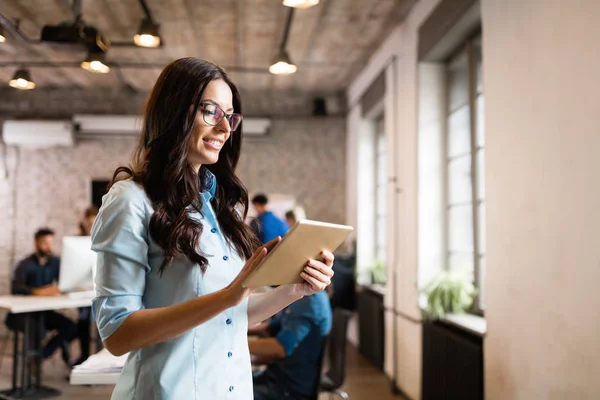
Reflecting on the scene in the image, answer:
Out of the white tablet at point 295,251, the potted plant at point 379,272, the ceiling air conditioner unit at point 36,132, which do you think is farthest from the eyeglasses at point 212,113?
the ceiling air conditioner unit at point 36,132

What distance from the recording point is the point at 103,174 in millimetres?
9102

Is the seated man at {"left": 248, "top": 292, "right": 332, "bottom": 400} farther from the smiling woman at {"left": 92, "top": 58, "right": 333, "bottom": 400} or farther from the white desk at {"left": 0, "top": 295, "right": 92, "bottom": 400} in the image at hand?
the white desk at {"left": 0, "top": 295, "right": 92, "bottom": 400}

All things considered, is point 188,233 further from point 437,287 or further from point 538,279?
point 437,287

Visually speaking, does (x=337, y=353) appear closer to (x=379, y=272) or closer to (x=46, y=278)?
(x=379, y=272)

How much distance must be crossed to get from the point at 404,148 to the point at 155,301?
4602 millimetres

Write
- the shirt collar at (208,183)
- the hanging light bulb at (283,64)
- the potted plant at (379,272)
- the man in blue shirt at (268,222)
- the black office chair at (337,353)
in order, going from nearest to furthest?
the shirt collar at (208,183) < the black office chair at (337,353) < the hanging light bulb at (283,64) < the man in blue shirt at (268,222) < the potted plant at (379,272)

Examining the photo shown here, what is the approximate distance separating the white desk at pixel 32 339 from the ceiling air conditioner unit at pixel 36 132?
3.70 m

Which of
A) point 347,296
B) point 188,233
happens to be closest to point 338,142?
point 347,296

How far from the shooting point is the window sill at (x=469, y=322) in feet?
12.7

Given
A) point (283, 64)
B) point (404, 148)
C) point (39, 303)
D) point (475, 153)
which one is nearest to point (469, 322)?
point (475, 153)

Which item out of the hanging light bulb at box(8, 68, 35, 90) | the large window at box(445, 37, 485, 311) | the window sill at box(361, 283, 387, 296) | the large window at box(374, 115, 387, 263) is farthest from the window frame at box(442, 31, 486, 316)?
the hanging light bulb at box(8, 68, 35, 90)

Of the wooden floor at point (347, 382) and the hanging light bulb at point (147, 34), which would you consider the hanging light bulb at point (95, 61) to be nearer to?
the hanging light bulb at point (147, 34)

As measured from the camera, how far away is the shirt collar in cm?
157

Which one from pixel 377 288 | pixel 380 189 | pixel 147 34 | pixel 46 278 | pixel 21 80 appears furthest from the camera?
pixel 380 189
